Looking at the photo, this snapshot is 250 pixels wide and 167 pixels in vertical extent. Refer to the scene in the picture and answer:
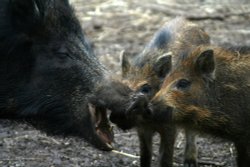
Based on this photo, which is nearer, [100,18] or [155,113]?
[155,113]

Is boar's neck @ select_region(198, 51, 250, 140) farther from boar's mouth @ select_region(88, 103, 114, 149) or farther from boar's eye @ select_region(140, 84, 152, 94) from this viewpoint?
boar's mouth @ select_region(88, 103, 114, 149)

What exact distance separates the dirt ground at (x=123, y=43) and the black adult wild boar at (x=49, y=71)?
0.75 m

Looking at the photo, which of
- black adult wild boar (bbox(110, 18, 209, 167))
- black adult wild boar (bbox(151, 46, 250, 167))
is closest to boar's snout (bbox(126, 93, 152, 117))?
black adult wild boar (bbox(110, 18, 209, 167))

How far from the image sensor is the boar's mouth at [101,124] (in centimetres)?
545

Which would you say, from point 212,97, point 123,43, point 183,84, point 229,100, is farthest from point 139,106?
point 123,43

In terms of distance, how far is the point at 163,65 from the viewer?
5.97 metres

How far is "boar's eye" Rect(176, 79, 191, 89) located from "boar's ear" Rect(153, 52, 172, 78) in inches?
10.3

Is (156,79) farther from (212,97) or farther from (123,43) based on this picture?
(123,43)

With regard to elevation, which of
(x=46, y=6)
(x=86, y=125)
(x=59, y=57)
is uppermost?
(x=46, y=6)

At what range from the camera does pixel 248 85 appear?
19.2ft

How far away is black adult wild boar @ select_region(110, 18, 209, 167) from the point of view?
583 centimetres

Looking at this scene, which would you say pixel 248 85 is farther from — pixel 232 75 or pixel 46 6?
pixel 46 6

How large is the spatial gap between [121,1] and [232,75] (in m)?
6.55

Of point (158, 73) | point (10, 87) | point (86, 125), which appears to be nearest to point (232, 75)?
point (158, 73)
